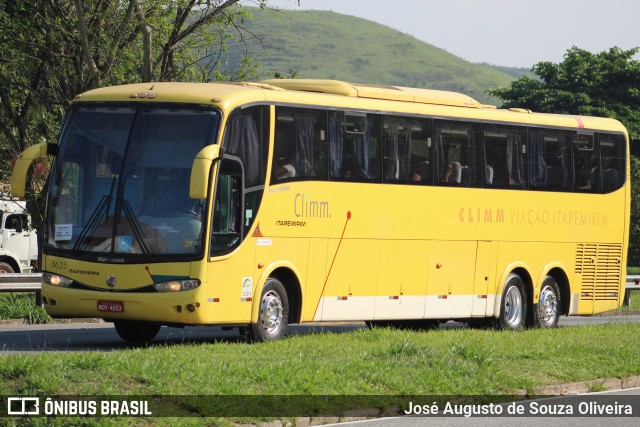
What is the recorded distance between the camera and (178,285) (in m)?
17.7

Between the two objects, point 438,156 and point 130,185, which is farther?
point 438,156

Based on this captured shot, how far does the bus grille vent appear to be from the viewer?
2544cm

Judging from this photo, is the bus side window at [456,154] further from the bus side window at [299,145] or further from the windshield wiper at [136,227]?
the windshield wiper at [136,227]

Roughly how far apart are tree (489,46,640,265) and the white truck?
4936 cm

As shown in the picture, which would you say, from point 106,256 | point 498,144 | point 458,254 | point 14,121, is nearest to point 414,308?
point 458,254

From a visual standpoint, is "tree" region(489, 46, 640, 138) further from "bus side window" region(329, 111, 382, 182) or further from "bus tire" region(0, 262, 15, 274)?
"bus side window" region(329, 111, 382, 182)

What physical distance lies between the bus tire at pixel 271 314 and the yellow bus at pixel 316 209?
27 mm

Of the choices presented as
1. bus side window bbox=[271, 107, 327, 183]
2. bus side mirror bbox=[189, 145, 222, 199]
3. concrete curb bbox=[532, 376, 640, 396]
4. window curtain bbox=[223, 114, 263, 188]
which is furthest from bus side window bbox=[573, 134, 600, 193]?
bus side mirror bbox=[189, 145, 222, 199]

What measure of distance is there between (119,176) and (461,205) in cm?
671

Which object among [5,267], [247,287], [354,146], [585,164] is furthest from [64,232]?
[5,267]

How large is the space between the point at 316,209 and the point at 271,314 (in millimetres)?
1700

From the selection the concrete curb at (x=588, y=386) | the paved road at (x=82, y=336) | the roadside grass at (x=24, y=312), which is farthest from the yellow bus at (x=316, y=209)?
the roadside grass at (x=24, y=312)

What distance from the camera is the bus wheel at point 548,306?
24578 millimetres

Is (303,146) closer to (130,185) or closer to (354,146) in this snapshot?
(354,146)
